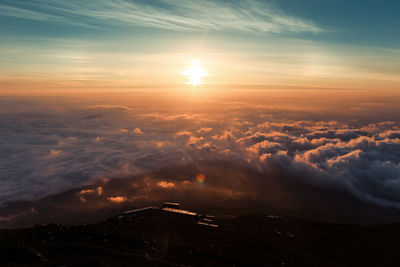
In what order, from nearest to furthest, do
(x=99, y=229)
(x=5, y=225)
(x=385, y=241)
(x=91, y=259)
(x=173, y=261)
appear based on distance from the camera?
(x=91, y=259) < (x=173, y=261) < (x=99, y=229) < (x=385, y=241) < (x=5, y=225)

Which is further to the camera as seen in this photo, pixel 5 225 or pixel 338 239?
pixel 5 225

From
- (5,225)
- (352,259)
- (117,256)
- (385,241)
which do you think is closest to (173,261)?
(117,256)

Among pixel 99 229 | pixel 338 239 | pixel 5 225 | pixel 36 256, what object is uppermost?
pixel 36 256

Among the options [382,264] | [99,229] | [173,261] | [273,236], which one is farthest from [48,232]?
[382,264]

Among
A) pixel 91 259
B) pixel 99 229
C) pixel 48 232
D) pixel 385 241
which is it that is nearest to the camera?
pixel 91 259

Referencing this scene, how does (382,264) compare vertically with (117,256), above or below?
below

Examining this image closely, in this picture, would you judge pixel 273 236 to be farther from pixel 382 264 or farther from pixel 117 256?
pixel 117 256
